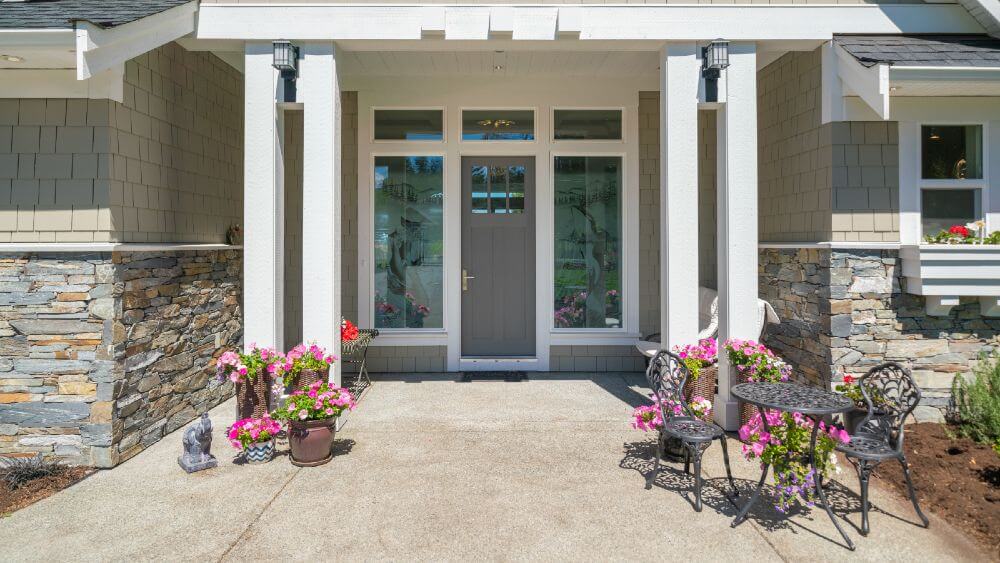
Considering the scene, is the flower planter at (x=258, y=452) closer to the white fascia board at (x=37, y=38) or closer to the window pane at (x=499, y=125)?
the white fascia board at (x=37, y=38)

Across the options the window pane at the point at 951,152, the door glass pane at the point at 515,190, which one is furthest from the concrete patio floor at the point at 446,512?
the door glass pane at the point at 515,190

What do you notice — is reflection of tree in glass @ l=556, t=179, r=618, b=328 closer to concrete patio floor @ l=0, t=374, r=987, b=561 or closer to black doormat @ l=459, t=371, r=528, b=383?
black doormat @ l=459, t=371, r=528, b=383

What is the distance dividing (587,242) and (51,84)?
4.84 meters

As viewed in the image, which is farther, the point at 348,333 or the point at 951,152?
the point at 348,333

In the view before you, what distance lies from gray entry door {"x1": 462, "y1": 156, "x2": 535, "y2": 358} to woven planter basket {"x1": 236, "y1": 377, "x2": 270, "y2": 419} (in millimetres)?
2566

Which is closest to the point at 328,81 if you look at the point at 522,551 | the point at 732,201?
the point at 732,201

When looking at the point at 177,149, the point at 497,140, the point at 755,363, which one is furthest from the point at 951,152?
the point at 177,149

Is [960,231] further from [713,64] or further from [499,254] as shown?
[499,254]

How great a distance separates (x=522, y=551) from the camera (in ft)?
8.77

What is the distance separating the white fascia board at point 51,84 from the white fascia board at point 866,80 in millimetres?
5191

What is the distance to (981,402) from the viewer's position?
12.9 ft

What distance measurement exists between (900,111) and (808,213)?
98 cm

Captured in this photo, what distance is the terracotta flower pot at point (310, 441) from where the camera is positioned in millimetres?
3658

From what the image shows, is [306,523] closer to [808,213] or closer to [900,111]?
[808,213]
